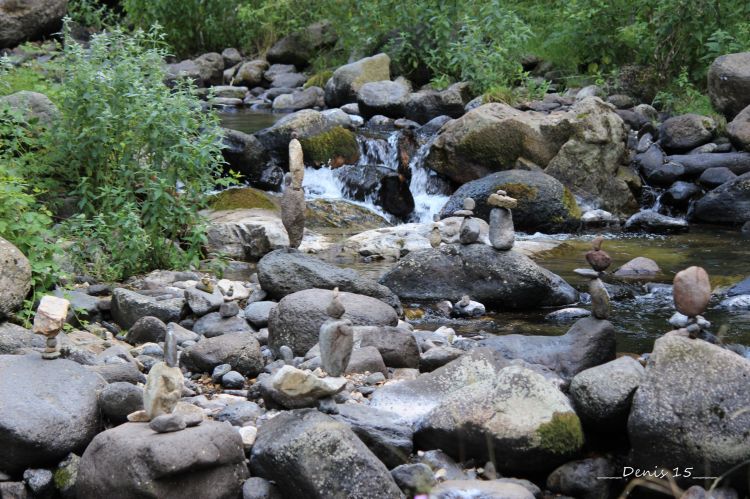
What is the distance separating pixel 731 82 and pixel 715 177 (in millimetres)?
2123

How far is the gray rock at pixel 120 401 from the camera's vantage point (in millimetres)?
5180

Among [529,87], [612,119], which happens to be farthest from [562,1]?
[612,119]

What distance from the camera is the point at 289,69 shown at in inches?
922

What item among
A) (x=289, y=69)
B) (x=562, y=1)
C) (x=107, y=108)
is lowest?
(x=289, y=69)

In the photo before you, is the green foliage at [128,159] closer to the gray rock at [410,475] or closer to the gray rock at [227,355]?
the gray rock at [227,355]

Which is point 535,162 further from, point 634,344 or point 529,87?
point 634,344

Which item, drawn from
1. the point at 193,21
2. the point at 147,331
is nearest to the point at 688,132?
the point at 147,331

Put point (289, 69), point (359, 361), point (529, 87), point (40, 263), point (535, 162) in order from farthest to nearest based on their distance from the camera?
point (289, 69) < point (529, 87) < point (535, 162) < point (40, 263) < point (359, 361)

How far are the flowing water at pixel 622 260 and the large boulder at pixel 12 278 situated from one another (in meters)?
3.32

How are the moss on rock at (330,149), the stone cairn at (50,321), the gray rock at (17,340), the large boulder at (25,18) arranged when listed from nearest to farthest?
the stone cairn at (50,321), the gray rock at (17,340), the moss on rock at (330,149), the large boulder at (25,18)

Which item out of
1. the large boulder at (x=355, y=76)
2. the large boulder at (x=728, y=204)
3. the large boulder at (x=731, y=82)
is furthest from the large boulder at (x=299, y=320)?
the large boulder at (x=355, y=76)

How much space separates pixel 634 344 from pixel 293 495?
11.7 ft

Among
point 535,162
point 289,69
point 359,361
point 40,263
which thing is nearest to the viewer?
point 359,361

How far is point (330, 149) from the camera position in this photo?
14531 mm
